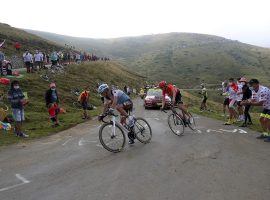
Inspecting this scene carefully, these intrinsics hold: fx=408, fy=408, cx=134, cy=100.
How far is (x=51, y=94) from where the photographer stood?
2111 centimetres

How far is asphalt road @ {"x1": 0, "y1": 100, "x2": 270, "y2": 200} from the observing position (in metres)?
8.34

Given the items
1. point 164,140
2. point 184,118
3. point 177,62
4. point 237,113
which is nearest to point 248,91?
point 237,113

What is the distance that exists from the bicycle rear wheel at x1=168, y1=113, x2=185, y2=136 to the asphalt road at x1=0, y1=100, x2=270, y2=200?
64 cm

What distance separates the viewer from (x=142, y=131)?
14148 millimetres

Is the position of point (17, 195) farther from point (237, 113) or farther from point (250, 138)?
point (237, 113)

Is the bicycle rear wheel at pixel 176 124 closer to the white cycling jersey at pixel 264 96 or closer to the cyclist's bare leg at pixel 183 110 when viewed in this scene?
the cyclist's bare leg at pixel 183 110

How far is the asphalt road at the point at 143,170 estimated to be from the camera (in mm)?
8344

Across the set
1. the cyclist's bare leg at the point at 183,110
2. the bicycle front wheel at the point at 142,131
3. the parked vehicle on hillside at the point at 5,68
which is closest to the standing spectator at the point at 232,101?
the cyclist's bare leg at the point at 183,110

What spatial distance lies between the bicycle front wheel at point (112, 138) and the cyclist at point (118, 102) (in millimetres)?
594

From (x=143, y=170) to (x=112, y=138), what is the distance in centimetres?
283

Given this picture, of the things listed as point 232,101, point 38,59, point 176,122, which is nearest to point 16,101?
point 176,122

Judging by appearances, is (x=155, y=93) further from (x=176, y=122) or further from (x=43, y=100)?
(x=176, y=122)

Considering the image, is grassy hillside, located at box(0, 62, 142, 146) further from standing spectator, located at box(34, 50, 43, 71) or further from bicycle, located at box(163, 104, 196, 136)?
bicycle, located at box(163, 104, 196, 136)

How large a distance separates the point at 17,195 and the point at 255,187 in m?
4.98
